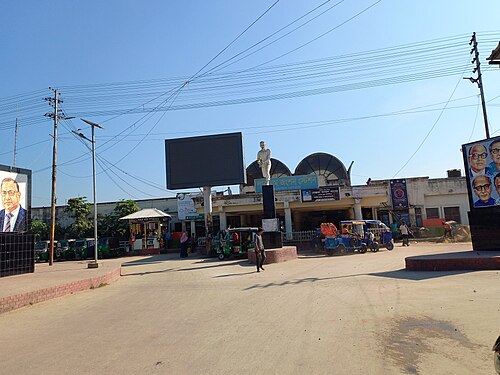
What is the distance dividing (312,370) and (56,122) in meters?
26.0

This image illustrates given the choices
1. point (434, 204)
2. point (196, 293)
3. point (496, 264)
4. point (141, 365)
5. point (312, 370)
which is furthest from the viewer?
point (434, 204)

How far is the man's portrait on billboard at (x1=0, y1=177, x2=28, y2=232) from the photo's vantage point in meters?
16.0

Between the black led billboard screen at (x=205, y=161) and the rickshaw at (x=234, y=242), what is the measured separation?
4.37 meters

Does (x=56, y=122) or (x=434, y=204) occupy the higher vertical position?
(x=56, y=122)

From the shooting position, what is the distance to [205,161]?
26938mm

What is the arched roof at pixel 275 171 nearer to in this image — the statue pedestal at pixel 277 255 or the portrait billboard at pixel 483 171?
the statue pedestal at pixel 277 255

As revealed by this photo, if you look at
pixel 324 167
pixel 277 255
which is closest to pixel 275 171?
pixel 324 167

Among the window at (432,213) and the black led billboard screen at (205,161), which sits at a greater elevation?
the black led billboard screen at (205,161)

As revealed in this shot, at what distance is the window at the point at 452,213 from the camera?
124 feet

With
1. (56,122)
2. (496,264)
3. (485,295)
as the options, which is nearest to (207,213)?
(56,122)

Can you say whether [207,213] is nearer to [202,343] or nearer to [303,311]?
[303,311]

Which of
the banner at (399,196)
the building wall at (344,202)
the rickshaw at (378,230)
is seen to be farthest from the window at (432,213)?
the rickshaw at (378,230)

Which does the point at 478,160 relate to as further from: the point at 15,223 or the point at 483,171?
the point at 15,223

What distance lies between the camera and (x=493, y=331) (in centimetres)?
593
